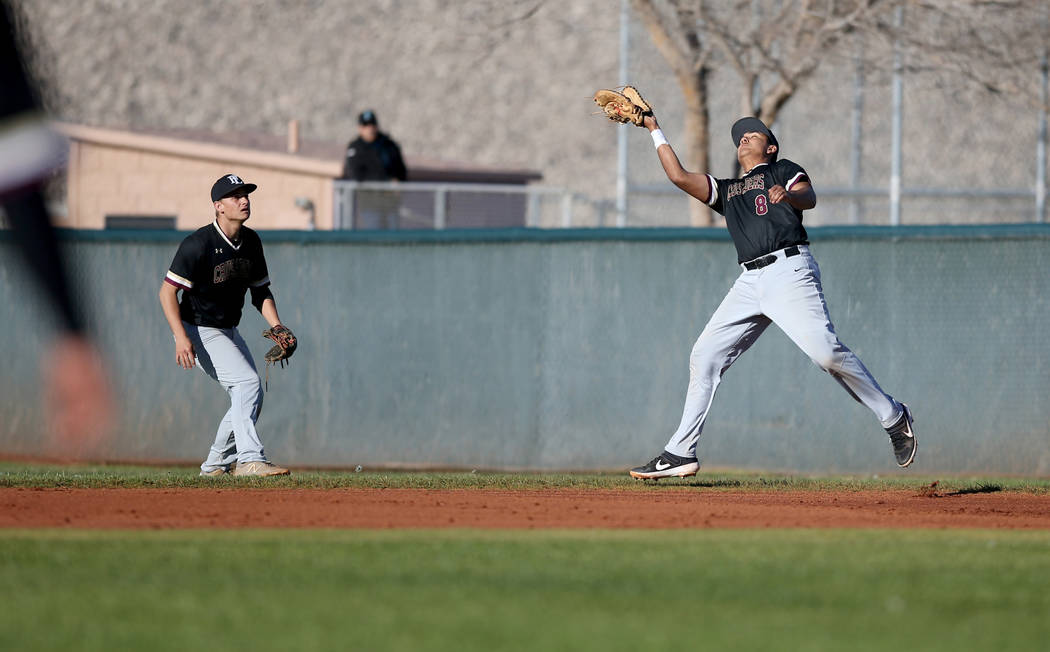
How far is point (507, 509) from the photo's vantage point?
7.88 m

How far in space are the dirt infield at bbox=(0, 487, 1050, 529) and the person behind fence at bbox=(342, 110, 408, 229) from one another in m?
8.36

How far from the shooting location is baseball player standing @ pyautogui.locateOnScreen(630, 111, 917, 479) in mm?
8531

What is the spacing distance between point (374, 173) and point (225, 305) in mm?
7534

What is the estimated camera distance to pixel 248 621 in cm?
466

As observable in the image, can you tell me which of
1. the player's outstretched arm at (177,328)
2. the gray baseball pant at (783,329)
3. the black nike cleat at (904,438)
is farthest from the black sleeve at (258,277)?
the black nike cleat at (904,438)

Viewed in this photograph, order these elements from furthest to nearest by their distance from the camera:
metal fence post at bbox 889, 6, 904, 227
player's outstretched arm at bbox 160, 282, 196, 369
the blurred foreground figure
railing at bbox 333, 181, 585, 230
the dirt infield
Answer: metal fence post at bbox 889, 6, 904, 227 → railing at bbox 333, 181, 585, 230 → player's outstretched arm at bbox 160, 282, 196, 369 → the dirt infield → the blurred foreground figure

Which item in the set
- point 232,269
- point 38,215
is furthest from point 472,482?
point 38,215

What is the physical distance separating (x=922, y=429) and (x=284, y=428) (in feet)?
17.4

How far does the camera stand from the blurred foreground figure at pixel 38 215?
237cm

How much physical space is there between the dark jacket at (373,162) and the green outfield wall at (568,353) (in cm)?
417

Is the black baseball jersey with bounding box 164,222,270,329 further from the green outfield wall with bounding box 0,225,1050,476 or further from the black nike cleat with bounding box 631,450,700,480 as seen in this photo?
the black nike cleat with bounding box 631,450,700,480

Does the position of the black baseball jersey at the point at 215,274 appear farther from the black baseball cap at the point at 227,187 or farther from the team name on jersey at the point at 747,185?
the team name on jersey at the point at 747,185

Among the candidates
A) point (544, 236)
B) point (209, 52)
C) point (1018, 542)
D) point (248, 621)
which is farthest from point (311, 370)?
point (209, 52)

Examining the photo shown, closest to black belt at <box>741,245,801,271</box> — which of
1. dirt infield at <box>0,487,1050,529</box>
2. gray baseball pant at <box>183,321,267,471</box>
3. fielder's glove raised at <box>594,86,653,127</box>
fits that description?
fielder's glove raised at <box>594,86,653,127</box>
